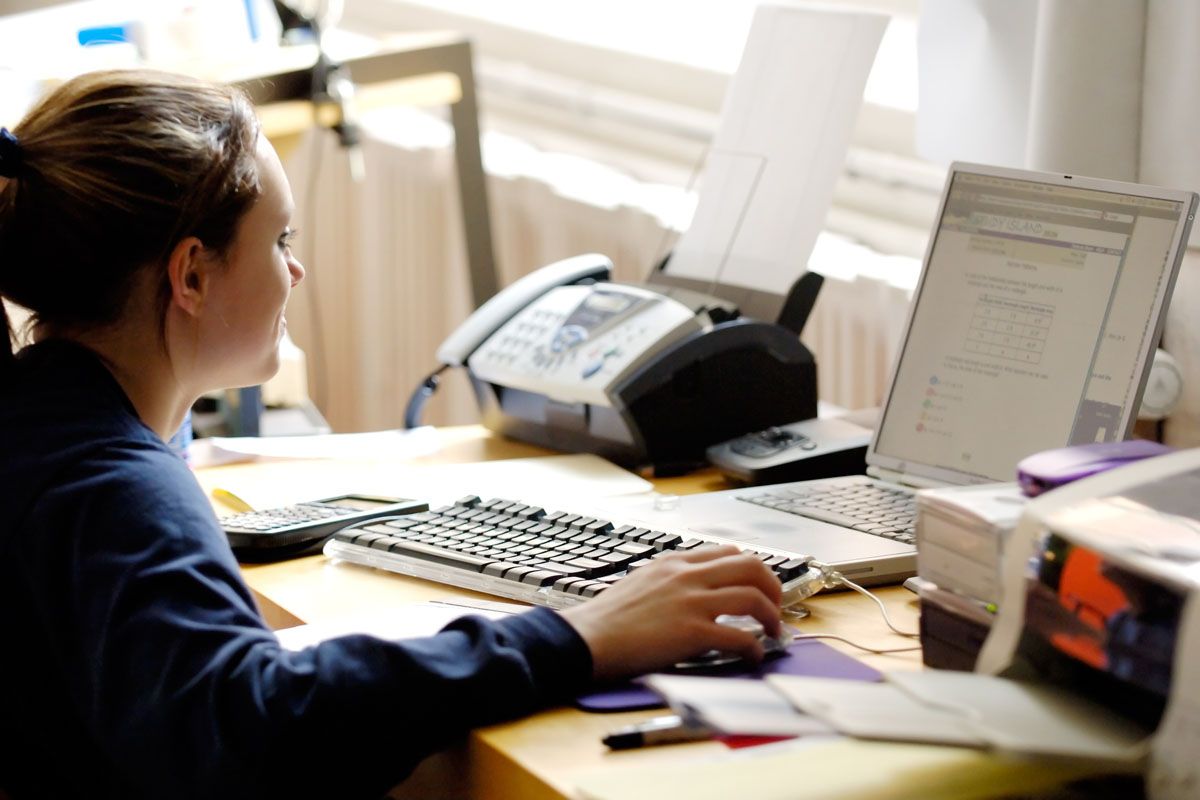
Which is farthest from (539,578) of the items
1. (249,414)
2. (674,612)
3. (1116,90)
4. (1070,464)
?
(249,414)

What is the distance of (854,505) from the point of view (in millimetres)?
1402

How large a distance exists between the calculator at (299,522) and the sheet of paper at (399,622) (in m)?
0.16

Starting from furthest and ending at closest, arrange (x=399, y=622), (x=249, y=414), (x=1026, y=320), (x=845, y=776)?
(x=249, y=414)
(x=1026, y=320)
(x=399, y=622)
(x=845, y=776)

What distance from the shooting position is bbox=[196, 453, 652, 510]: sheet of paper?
1513 mm

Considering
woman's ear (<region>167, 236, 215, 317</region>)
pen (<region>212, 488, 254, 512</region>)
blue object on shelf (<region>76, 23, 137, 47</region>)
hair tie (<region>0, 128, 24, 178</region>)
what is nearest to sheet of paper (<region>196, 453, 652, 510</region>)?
pen (<region>212, 488, 254, 512</region>)

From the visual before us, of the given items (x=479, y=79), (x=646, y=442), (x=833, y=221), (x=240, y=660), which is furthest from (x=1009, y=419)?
(x=479, y=79)

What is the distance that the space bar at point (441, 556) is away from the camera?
3.98ft

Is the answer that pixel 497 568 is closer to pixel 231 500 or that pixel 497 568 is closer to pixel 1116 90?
pixel 231 500

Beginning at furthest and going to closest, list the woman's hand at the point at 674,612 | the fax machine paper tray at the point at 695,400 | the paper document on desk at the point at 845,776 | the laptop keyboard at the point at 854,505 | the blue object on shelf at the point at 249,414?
the blue object on shelf at the point at 249,414 → the fax machine paper tray at the point at 695,400 → the laptop keyboard at the point at 854,505 → the woman's hand at the point at 674,612 → the paper document on desk at the point at 845,776

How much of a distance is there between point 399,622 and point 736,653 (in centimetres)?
26

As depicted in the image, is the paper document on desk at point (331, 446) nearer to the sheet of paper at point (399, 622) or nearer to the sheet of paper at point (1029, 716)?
the sheet of paper at point (399, 622)

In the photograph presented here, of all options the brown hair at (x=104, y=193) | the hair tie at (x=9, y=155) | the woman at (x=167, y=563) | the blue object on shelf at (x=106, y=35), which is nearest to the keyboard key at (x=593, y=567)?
the woman at (x=167, y=563)

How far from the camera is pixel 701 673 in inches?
40.1

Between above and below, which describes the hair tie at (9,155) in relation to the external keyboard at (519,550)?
above
